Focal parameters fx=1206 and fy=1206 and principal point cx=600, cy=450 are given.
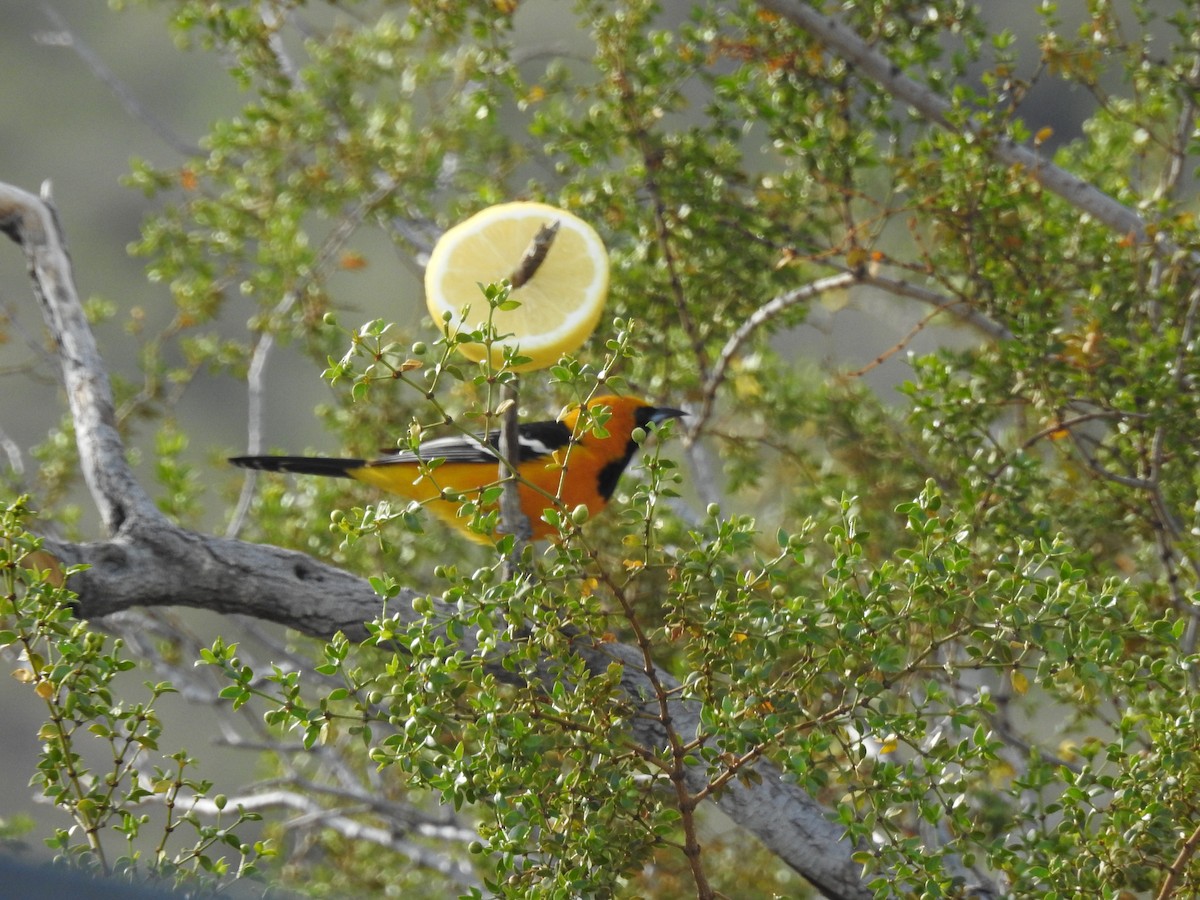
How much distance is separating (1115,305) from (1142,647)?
30.6 inches

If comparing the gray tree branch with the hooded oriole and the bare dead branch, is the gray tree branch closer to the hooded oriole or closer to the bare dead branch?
the bare dead branch

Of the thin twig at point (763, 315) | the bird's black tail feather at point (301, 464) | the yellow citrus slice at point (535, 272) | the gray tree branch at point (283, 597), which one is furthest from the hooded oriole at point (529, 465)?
the gray tree branch at point (283, 597)

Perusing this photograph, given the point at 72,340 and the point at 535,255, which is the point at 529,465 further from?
the point at 72,340

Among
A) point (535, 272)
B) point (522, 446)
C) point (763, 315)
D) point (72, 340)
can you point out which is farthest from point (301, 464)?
point (763, 315)

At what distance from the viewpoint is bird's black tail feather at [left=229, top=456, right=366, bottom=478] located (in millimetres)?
2721

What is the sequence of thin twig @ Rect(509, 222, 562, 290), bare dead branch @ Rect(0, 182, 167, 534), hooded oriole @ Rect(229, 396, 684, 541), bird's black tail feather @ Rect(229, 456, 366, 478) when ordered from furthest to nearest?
hooded oriole @ Rect(229, 396, 684, 541) < bird's black tail feather @ Rect(229, 456, 366, 478) < thin twig @ Rect(509, 222, 562, 290) < bare dead branch @ Rect(0, 182, 167, 534)

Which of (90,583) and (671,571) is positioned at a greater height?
(90,583)

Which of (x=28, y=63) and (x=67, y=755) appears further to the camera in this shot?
(x=28, y=63)

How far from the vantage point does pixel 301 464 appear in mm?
2854

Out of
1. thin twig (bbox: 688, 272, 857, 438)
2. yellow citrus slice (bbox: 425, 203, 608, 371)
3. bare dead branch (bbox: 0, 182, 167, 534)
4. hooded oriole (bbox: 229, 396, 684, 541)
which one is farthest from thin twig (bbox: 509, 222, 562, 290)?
bare dead branch (bbox: 0, 182, 167, 534)

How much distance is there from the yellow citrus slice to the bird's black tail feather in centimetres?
64

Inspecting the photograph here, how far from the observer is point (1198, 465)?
2418 millimetres

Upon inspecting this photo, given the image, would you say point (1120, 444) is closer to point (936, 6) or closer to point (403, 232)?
point (936, 6)

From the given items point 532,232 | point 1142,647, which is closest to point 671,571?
point 532,232
